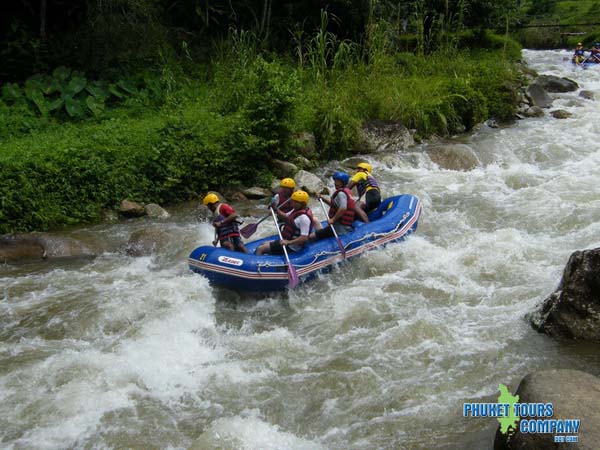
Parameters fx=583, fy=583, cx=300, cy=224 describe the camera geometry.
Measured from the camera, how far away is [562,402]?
366 cm

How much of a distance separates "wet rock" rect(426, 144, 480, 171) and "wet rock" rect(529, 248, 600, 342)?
6066 mm

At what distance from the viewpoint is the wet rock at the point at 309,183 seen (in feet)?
33.3

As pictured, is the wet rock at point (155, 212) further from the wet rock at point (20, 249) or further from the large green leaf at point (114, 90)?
the large green leaf at point (114, 90)

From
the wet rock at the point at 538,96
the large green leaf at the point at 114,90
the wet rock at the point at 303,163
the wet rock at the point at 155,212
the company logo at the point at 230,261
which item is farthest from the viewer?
the wet rock at the point at 538,96

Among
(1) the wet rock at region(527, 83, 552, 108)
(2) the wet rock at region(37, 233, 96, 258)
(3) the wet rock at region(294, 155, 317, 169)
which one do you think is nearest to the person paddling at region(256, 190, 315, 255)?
(2) the wet rock at region(37, 233, 96, 258)

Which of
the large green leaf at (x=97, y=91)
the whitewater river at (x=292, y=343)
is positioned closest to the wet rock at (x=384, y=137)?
the whitewater river at (x=292, y=343)

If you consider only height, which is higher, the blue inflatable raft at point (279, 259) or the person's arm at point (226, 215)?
the person's arm at point (226, 215)

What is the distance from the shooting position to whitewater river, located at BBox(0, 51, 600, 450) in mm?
4617

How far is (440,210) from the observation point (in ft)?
30.7

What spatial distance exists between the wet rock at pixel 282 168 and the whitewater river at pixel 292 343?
73.5 inches

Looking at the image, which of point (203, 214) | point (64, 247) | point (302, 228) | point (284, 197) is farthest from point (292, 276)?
point (64, 247)

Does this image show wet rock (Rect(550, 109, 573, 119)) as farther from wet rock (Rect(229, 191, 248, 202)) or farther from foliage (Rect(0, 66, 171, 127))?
foliage (Rect(0, 66, 171, 127))

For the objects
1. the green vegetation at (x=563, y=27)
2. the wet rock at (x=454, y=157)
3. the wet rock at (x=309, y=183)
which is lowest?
the green vegetation at (x=563, y=27)

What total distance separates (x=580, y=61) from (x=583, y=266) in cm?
1859
